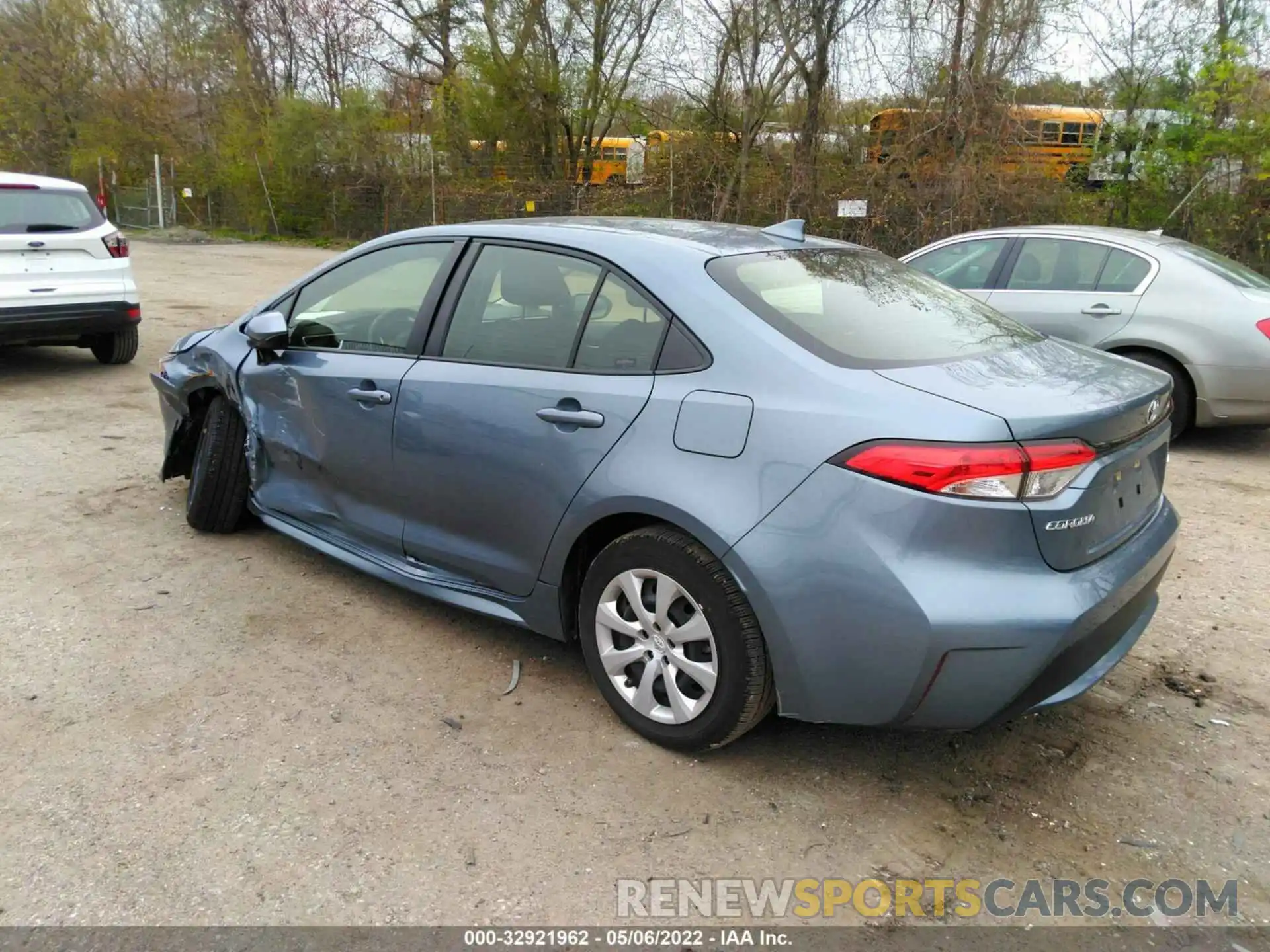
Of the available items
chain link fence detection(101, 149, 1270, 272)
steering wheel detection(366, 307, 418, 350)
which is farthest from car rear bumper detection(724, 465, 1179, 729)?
chain link fence detection(101, 149, 1270, 272)

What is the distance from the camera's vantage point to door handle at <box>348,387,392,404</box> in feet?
11.9

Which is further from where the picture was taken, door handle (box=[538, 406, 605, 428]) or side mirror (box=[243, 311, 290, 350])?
side mirror (box=[243, 311, 290, 350])

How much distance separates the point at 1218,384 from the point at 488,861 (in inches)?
232

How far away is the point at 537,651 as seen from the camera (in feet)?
12.1

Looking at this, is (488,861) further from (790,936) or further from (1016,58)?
(1016,58)

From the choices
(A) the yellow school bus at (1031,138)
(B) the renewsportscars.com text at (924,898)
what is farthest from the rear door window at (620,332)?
(A) the yellow school bus at (1031,138)

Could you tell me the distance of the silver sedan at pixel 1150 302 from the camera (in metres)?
6.27

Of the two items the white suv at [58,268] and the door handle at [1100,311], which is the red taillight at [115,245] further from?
the door handle at [1100,311]

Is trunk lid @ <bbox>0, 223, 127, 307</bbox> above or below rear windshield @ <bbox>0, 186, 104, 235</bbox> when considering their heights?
below

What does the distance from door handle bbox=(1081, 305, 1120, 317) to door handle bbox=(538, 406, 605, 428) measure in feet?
16.6

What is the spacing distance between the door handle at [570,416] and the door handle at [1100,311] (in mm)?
5067

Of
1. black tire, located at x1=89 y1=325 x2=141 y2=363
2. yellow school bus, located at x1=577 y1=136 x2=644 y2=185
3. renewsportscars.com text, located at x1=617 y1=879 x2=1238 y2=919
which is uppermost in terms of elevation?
yellow school bus, located at x1=577 y1=136 x2=644 y2=185

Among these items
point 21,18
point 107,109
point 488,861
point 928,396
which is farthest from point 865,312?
point 21,18

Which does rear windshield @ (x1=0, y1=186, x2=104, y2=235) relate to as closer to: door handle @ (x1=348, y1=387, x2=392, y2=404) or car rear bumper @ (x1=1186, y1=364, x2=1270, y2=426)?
door handle @ (x1=348, y1=387, x2=392, y2=404)
